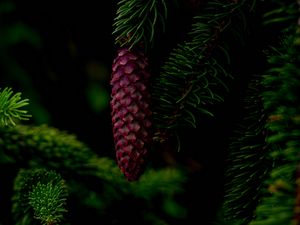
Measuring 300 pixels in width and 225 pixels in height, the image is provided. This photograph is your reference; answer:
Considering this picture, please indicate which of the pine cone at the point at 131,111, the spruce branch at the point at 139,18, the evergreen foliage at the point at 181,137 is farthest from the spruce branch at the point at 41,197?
the spruce branch at the point at 139,18

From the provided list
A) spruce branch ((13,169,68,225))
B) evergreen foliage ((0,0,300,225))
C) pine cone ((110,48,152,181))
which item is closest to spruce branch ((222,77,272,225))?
evergreen foliage ((0,0,300,225))

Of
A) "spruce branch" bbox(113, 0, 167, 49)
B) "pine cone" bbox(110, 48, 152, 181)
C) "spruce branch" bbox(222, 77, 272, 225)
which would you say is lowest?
"spruce branch" bbox(222, 77, 272, 225)

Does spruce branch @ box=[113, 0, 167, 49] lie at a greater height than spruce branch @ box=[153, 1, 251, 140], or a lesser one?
greater

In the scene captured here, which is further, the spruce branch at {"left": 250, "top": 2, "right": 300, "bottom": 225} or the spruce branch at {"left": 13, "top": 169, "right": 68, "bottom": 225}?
the spruce branch at {"left": 13, "top": 169, "right": 68, "bottom": 225}

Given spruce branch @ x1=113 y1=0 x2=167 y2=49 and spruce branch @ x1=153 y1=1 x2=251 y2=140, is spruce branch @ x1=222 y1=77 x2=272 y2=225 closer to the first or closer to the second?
spruce branch @ x1=153 y1=1 x2=251 y2=140

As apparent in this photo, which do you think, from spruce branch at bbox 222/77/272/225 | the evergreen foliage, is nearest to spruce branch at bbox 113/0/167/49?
the evergreen foliage

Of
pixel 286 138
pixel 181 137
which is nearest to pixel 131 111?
pixel 181 137

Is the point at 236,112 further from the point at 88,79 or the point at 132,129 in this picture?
the point at 88,79
